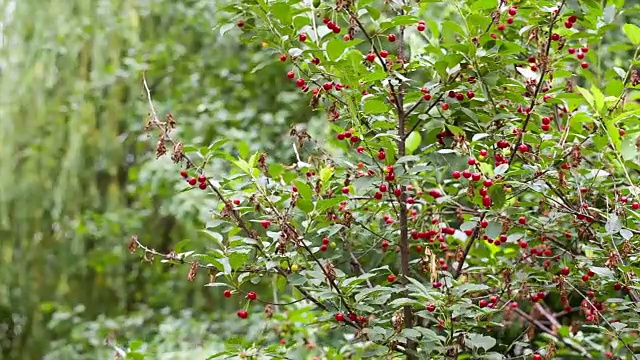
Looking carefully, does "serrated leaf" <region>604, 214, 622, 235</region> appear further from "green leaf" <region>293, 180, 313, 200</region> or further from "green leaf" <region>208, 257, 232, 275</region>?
"green leaf" <region>208, 257, 232, 275</region>

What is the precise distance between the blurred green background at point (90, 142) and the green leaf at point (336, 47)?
8.81 ft

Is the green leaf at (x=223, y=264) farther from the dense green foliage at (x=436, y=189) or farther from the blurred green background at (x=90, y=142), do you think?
the blurred green background at (x=90, y=142)

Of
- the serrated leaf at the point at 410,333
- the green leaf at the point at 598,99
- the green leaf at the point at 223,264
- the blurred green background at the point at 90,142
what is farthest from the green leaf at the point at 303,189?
the blurred green background at the point at 90,142

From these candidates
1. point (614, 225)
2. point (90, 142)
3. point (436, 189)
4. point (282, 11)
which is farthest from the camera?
point (90, 142)

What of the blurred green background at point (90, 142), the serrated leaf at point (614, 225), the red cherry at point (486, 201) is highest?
the blurred green background at point (90, 142)

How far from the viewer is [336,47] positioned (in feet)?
4.24

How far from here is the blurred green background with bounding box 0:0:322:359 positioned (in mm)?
4094

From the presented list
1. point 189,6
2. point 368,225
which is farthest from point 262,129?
point 368,225

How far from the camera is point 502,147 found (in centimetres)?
134

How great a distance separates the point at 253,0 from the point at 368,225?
0.52 meters

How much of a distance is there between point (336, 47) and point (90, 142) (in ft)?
10.6

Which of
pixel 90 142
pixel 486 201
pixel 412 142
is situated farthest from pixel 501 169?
pixel 90 142

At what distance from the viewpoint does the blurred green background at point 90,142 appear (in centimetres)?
409

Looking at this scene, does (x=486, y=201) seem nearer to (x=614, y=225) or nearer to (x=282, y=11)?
(x=614, y=225)
